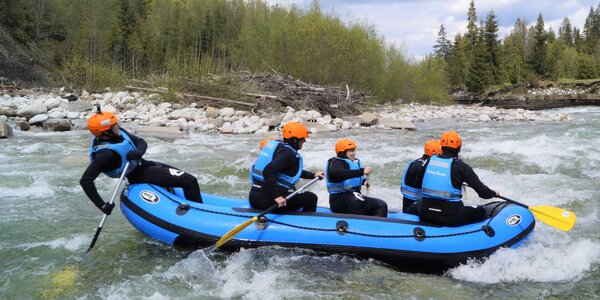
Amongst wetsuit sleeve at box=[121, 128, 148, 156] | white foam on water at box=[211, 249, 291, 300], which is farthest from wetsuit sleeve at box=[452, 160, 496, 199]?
wetsuit sleeve at box=[121, 128, 148, 156]

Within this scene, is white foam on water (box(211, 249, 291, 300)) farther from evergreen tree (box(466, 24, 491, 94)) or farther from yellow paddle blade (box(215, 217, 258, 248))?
Result: evergreen tree (box(466, 24, 491, 94))

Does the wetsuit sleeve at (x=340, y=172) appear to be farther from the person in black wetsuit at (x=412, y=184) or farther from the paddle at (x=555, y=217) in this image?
the paddle at (x=555, y=217)

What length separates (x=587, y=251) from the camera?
4.82 metres

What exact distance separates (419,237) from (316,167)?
5.00 metres

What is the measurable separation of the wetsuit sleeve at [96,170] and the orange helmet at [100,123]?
21 cm

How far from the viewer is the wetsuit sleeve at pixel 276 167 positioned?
4.70 meters

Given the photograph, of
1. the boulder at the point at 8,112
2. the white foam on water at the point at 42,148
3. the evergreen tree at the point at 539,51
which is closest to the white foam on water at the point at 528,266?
the white foam on water at the point at 42,148

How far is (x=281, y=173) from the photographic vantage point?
4852 mm

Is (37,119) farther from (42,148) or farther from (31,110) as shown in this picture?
(42,148)

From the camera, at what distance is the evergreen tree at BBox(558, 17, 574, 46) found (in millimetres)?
83769

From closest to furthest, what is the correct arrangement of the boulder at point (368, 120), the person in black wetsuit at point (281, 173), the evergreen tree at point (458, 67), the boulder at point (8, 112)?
the person in black wetsuit at point (281, 173), the boulder at point (8, 112), the boulder at point (368, 120), the evergreen tree at point (458, 67)

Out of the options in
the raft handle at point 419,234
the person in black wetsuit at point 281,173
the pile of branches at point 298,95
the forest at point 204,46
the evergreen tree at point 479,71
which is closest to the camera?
the raft handle at point 419,234

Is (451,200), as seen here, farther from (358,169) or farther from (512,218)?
(358,169)

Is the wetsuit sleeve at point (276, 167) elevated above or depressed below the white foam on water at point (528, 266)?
above
